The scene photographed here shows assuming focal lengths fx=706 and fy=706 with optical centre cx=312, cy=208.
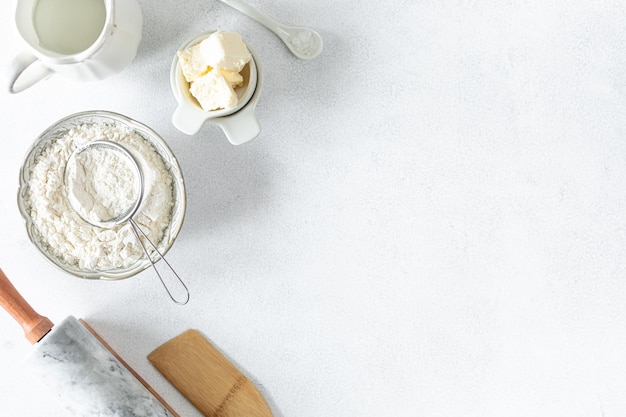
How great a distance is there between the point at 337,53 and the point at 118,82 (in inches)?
10.3

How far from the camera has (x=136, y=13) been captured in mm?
781

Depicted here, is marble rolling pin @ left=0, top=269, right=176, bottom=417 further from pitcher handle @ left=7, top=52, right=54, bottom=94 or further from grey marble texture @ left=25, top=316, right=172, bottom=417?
pitcher handle @ left=7, top=52, right=54, bottom=94

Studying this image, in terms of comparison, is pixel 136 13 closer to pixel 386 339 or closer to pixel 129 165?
pixel 129 165

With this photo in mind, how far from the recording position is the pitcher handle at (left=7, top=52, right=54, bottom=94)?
2.38ft

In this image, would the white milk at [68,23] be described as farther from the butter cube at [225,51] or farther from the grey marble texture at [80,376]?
the grey marble texture at [80,376]

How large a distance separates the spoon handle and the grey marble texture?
1.31 feet

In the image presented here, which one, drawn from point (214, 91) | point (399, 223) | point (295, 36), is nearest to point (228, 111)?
point (214, 91)

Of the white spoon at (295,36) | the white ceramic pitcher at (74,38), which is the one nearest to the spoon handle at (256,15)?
the white spoon at (295,36)

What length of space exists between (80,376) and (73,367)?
0.04 ft

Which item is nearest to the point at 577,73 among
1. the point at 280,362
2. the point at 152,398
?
the point at 280,362

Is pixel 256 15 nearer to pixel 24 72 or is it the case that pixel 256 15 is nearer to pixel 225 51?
pixel 225 51

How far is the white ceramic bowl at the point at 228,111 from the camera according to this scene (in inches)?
29.9

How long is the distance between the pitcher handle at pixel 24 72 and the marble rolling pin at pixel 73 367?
0.20 metres

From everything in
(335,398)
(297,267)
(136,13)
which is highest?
(136,13)
